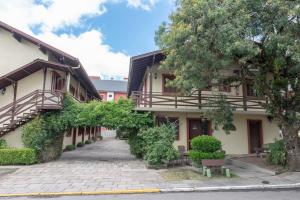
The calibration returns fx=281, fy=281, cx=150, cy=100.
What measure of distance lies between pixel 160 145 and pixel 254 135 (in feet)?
25.7

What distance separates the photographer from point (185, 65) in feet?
39.4

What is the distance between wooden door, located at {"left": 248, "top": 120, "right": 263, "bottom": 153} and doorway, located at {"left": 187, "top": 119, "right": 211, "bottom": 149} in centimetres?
284

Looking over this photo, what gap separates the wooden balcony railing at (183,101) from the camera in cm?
1650

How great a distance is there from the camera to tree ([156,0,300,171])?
10688 mm

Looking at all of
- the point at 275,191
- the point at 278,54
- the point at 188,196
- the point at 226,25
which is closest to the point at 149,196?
the point at 188,196

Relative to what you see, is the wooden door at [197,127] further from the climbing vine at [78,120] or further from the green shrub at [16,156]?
the green shrub at [16,156]

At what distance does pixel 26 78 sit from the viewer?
17.2m

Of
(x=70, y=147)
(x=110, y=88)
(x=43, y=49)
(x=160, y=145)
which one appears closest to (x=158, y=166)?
(x=160, y=145)

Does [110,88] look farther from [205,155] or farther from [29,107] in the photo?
[205,155]

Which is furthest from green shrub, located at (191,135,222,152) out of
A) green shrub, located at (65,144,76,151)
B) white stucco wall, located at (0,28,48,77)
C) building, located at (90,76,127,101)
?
building, located at (90,76,127,101)

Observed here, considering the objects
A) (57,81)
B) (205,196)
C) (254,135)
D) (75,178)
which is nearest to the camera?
(205,196)

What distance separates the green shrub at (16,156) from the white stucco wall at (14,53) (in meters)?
6.15

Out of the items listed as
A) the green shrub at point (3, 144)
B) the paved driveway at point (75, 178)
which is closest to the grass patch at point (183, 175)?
the paved driveway at point (75, 178)

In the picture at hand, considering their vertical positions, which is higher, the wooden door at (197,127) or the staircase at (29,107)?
the staircase at (29,107)
